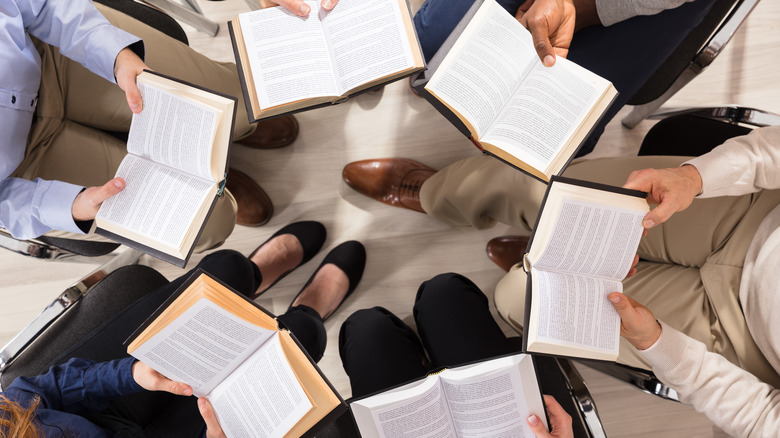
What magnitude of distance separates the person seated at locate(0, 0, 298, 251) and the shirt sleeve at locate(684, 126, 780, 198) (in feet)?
3.77

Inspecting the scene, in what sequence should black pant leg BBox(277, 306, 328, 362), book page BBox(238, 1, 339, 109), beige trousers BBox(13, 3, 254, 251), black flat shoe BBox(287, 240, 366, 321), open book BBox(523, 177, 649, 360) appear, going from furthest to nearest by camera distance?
black flat shoe BBox(287, 240, 366, 321) < black pant leg BBox(277, 306, 328, 362) < beige trousers BBox(13, 3, 254, 251) < book page BBox(238, 1, 339, 109) < open book BBox(523, 177, 649, 360)

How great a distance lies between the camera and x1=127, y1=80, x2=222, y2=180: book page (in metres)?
0.94

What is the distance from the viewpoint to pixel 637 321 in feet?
2.86

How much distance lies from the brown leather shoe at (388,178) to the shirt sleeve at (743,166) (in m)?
0.80

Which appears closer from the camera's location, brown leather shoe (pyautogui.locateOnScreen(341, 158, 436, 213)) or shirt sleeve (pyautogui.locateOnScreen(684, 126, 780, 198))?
shirt sleeve (pyautogui.locateOnScreen(684, 126, 780, 198))

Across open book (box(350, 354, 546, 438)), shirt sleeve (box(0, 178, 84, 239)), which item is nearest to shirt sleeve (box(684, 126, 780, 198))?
open book (box(350, 354, 546, 438))

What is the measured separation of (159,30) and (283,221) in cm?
68

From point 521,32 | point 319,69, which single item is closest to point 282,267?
point 319,69

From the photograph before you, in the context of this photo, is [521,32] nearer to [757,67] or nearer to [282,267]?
[282,267]

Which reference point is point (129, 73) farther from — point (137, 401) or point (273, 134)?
point (137, 401)

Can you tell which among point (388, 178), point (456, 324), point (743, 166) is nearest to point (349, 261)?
point (388, 178)

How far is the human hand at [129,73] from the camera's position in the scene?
3.16 ft

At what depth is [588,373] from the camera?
1.47 meters

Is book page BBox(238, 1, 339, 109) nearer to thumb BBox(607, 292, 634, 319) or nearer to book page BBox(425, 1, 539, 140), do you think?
book page BBox(425, 1, 539, 140)
